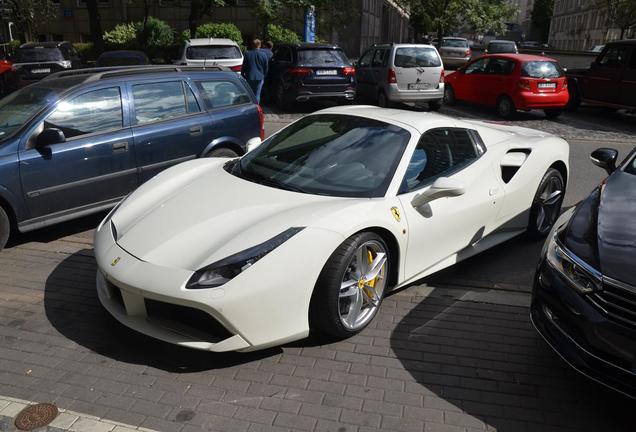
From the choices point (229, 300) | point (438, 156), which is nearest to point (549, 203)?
point (438, 156)

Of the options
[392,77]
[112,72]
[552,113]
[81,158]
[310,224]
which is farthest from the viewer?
[552,113]

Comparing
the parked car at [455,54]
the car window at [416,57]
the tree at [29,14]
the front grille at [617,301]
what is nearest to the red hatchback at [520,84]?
the car window at [416,57]

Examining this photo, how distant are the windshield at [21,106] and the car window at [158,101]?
818 millimetres

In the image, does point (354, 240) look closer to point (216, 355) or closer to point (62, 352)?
point (216, 355)

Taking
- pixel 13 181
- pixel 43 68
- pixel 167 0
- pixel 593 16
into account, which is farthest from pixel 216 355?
pixel 593 16

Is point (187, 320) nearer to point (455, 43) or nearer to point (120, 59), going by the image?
point (120, 59)

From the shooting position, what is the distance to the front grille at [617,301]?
2781 millimetres

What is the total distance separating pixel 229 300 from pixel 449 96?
44.7 ft

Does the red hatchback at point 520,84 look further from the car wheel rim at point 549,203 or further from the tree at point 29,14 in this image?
the tree at point 29,14

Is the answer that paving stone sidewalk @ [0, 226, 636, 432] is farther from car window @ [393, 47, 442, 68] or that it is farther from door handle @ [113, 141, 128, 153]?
car window @ [393, 47, 442, 68]

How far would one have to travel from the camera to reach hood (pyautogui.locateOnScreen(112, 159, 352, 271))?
3.36 m

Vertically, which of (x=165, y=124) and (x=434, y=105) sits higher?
(x=165, y=124)

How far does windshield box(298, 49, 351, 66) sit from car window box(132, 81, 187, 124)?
7270mm

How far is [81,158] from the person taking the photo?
530 centimetres
